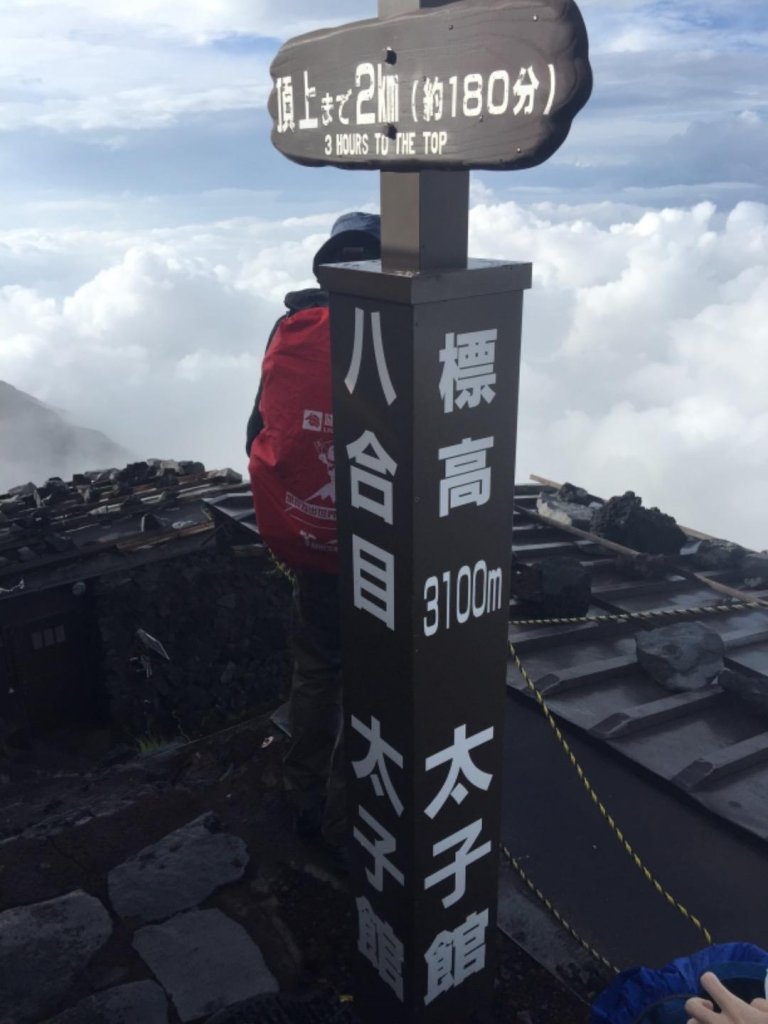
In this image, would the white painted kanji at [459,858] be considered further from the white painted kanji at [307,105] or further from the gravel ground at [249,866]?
the white painted kanji at [307,105]

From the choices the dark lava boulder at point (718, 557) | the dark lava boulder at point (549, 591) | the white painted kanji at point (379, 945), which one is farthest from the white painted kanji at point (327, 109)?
the dark lava boulder at point (718, 557)

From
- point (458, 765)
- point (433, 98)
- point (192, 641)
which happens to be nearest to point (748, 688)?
point (458, 765)

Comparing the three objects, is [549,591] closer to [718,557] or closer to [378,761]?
[718,557]

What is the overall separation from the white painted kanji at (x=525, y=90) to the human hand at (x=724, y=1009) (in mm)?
2550

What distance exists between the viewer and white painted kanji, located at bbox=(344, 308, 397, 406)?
2.97 meters

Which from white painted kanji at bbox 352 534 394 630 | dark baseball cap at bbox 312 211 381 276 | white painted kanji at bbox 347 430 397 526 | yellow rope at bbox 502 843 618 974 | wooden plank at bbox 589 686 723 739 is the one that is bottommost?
yellow rope at bbox 502 843 618 974

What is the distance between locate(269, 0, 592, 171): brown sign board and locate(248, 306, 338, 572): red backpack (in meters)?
1.06

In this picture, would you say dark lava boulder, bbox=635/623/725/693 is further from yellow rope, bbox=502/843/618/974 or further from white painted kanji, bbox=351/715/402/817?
white painted kanji, bbox=351/715/402/817

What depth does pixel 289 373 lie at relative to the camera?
Result: 4.29m

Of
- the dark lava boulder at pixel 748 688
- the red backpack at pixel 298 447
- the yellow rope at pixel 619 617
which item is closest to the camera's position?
the red backpack at pixel 298 447

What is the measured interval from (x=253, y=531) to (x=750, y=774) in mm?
4842

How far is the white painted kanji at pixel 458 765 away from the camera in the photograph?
3354 mm

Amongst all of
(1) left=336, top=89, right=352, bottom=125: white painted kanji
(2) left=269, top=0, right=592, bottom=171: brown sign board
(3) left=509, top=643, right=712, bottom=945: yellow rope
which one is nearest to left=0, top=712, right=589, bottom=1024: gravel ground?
(3) left=509, top=643, right=712, bottom=945: yellow rope

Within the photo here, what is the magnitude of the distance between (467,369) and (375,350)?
1.10 ft
